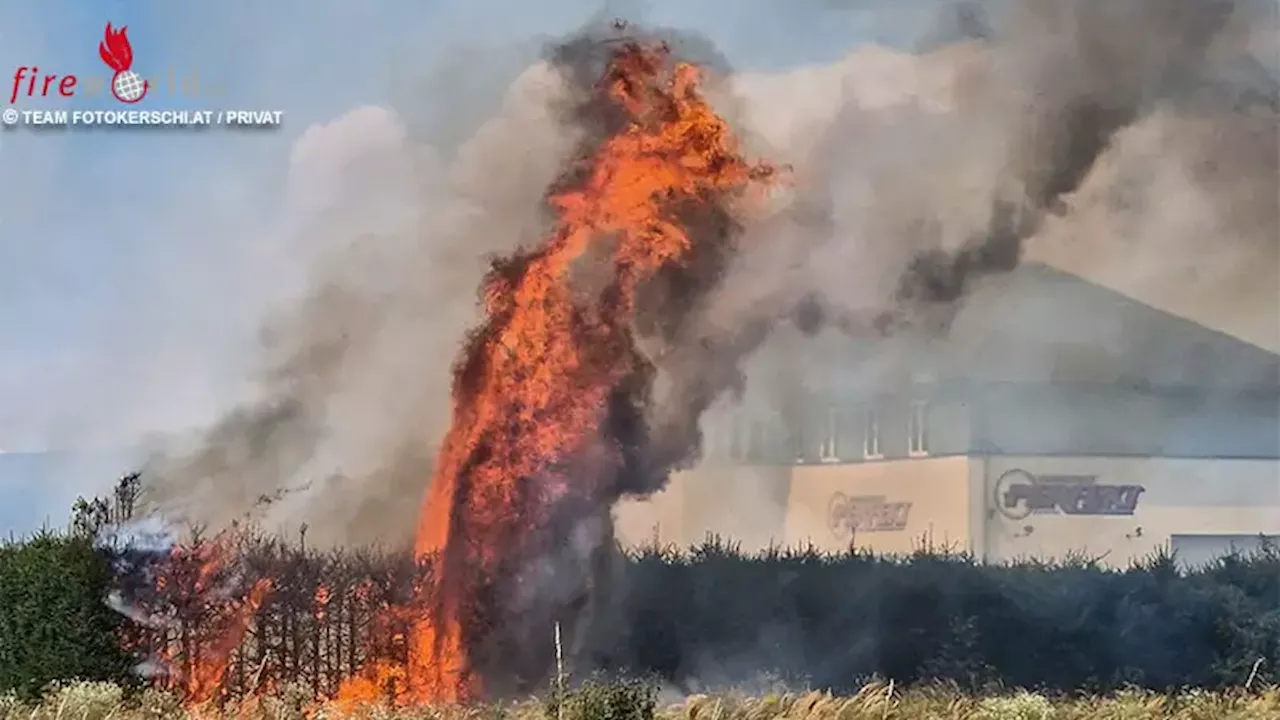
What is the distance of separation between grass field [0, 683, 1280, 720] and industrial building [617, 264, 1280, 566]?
0.76 metres

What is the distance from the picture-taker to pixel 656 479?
20.5 ft

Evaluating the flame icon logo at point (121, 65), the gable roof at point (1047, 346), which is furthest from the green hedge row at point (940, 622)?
the flame icon logo at point (121, 65)

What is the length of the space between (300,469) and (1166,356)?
4708 mm

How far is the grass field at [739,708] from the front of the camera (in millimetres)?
5699

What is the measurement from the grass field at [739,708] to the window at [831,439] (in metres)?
1.23

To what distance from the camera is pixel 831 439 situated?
20.8 ft

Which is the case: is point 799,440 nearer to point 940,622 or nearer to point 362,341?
point 940,622

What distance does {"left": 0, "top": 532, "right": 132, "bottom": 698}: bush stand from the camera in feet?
18.8

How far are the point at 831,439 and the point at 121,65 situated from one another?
414 centimetres

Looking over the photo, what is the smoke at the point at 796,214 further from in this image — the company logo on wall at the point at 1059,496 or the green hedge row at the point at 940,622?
the company logo on wall at the point at 1059,496

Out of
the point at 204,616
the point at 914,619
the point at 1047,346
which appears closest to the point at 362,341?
the point at 204,616

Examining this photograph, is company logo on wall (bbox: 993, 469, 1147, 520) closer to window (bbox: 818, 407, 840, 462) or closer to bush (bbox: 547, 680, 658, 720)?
window (bbox: 818, 407, 840, 462)

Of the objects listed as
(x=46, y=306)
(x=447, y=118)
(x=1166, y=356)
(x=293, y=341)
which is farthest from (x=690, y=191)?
(x=46, y=306)

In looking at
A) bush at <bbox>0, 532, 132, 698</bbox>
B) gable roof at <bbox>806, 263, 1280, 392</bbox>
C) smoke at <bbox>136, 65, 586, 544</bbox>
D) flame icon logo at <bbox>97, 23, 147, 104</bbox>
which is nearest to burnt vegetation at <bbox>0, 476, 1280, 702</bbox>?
bush at <bbox>0, 532, 132, 698</bbox>
